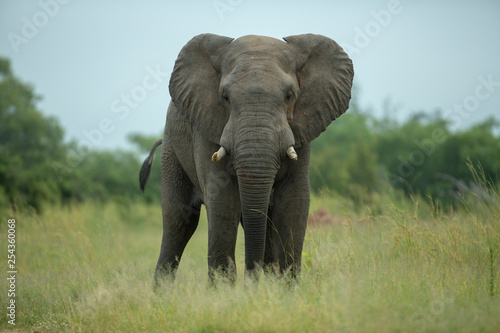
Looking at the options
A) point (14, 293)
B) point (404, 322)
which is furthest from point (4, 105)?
point (404, 322)

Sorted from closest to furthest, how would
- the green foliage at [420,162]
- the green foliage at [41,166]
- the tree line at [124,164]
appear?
the green foliage at [41,166]
the tree line at [124,164]
the green foliage at [420,162]

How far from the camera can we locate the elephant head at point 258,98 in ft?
16.5

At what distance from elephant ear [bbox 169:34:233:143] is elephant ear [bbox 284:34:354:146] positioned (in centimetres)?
68

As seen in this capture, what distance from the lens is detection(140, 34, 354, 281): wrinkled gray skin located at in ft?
16.6

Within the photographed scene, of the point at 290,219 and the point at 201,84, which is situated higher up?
the point at 201,84

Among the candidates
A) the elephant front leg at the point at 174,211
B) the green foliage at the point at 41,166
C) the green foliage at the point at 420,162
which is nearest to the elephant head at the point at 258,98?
the elephant front leg at the point at 174,211

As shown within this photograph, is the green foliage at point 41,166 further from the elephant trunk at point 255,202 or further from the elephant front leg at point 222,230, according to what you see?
the elephant trunk at point 255,202

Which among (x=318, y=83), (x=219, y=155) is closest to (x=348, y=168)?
(x=318, y=83)

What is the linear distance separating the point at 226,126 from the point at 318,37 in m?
1.36

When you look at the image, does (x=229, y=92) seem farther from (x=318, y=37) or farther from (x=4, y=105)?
(x=4, y=105)

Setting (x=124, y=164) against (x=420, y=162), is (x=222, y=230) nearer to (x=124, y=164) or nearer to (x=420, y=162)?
(x=420, y=162)

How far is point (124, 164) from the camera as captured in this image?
148ft

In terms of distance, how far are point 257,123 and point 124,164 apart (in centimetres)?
4127

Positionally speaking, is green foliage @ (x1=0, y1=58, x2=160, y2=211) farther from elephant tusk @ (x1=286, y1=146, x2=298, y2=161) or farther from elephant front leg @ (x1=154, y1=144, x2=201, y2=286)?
elephant tusk @ (x1=286, y1=146, x2=298, y2=161)
